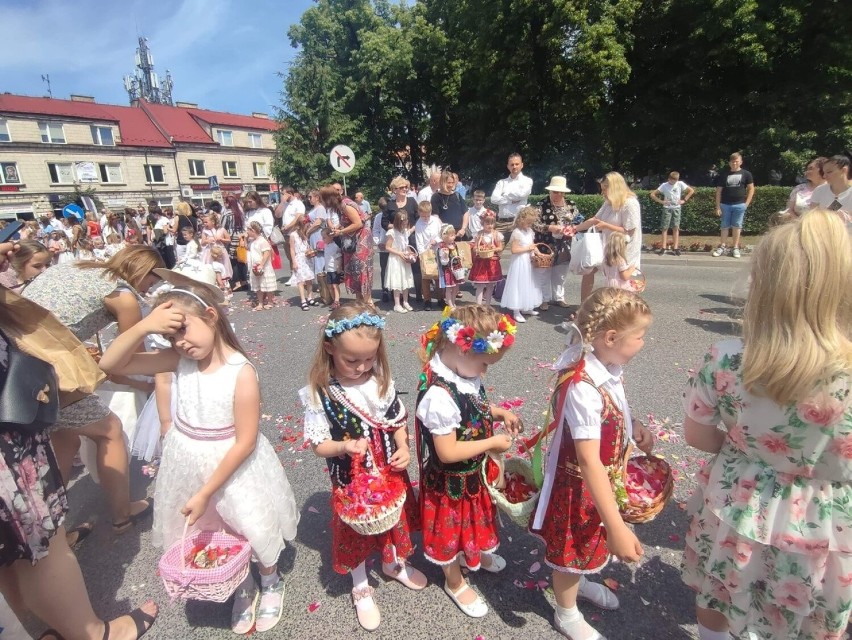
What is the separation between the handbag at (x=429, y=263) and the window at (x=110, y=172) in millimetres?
42808

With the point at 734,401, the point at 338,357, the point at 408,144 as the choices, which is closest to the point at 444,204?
the point at 338,357

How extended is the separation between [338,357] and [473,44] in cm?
2510

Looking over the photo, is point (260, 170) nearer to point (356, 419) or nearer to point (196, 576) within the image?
point (356, 419)

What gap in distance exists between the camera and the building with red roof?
3534 centimetres

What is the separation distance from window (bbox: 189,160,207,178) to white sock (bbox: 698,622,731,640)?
163 feet

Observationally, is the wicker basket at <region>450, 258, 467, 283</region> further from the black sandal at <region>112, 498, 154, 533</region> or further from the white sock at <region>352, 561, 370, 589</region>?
the white sock at <region>352, 561, 370, 589</region>

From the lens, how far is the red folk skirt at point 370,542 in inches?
87.7

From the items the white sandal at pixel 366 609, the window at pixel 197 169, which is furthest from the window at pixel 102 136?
the white sandal at pixel 366 609

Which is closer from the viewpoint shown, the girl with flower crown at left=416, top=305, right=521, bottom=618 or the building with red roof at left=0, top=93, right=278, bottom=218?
the girl with flower crown at left=416, top=305, right=521, bottom=618

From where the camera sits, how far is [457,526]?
2160mm

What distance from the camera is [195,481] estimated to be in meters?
2.10

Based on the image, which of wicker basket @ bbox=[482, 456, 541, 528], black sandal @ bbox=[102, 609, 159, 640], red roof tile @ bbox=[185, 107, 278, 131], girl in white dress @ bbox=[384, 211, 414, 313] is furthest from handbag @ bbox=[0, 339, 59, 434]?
red roof tile @ bbox=[185, 107, 278, 131]

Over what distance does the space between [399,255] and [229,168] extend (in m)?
45.9

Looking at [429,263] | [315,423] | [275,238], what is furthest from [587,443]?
[275,238]
